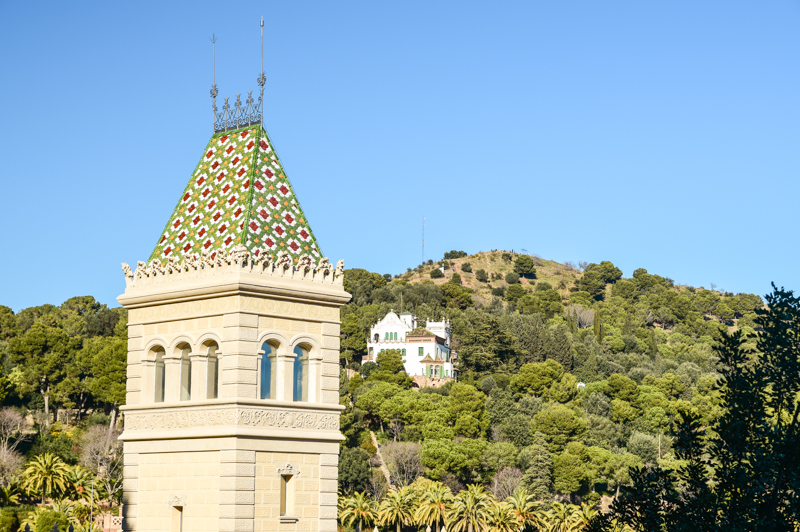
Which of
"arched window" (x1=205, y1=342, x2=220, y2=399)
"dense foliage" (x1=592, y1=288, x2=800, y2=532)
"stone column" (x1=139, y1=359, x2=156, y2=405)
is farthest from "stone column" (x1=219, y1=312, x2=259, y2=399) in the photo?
"dense foliage" (x1=592, y1=288, x2=800, y2=532)

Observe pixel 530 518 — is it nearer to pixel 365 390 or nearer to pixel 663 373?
pixel 365 390

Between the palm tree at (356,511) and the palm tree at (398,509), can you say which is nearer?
the palm tree at (356,511)

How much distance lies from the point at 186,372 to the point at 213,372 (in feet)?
2.65

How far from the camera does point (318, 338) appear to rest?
2061 cm

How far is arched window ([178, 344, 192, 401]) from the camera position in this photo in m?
20.5

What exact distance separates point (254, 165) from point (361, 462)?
61.4m

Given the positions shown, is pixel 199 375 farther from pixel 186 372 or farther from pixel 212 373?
pixel 186 372

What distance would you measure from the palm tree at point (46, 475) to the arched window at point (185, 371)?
1950 inches

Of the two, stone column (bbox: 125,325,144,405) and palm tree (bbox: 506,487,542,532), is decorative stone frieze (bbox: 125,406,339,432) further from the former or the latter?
palm tree (bbox: 506,487,542,532)

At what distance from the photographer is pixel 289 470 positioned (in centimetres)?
1975

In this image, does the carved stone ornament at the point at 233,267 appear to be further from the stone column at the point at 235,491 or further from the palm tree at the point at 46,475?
the palm tree at the point at 46,475

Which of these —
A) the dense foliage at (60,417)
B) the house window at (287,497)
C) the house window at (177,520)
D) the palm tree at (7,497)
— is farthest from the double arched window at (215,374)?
the palm tree at (7,497)

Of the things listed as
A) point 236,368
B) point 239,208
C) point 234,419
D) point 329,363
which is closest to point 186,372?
point 236,368

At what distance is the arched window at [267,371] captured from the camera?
19938 millimetres
